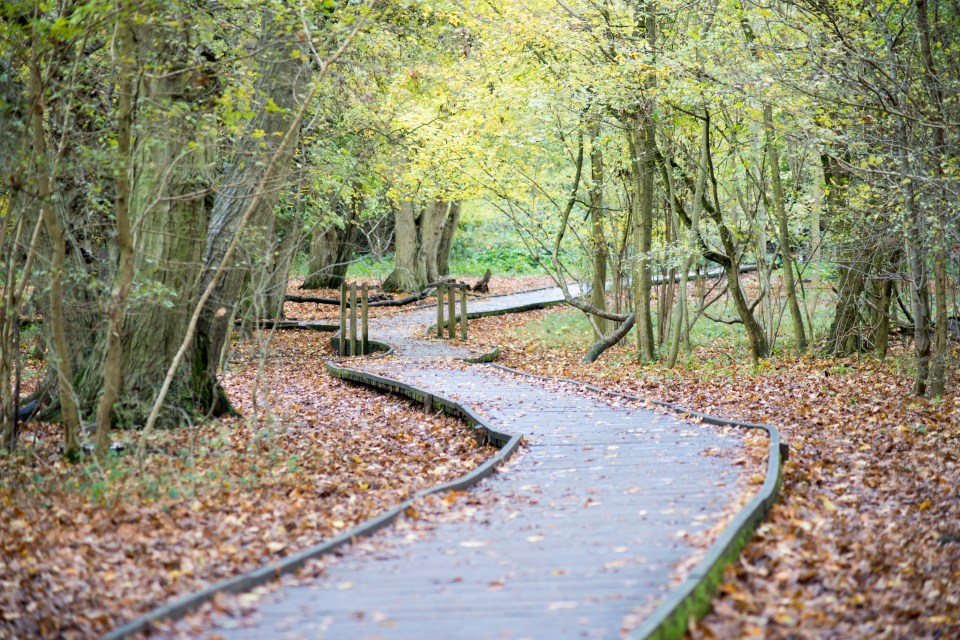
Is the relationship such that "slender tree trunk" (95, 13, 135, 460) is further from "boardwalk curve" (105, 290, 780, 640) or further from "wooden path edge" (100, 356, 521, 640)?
"boardwalk curve" (105, 290, 780, 640)

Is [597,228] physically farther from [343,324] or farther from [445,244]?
[445,244]

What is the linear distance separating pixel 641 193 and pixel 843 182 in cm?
317

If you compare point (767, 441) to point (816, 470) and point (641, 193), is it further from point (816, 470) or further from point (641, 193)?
point (641, 193)

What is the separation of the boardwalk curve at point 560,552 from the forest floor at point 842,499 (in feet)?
0.91

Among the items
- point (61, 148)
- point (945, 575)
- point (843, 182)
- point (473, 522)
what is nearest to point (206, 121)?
point (61, 148)

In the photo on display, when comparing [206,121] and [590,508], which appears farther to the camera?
[206,121]

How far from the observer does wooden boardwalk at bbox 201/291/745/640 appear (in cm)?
413

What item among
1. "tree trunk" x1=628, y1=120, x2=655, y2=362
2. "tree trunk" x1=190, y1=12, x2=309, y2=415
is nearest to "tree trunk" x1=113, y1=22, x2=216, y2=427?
"tree trunk" x1=190, y1=12, x2=309, y2=415

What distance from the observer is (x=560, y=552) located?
5234mm

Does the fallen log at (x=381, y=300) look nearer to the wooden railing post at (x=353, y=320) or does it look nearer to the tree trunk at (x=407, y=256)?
the tree trunk at (x=407, y=256)

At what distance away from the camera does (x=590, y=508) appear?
20.7 ft

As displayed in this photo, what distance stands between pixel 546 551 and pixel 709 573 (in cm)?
107

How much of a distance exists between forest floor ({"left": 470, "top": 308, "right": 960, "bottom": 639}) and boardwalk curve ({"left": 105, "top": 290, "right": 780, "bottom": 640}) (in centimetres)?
28

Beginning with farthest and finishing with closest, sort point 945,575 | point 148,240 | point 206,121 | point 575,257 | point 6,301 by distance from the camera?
point 575,257, point 148,240, point 206,121, point 6,301, point 945,575
